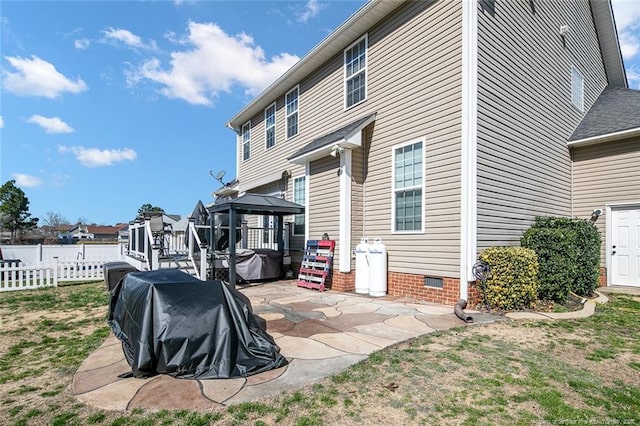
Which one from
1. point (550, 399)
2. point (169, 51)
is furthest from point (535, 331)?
point (169, 51)

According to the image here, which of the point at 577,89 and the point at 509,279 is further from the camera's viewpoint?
the point at 577,89

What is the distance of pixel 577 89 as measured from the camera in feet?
33.0

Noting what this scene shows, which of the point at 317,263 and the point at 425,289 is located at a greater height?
the point at 317,263

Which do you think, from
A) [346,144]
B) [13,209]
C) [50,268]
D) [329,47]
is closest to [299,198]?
[346,144]

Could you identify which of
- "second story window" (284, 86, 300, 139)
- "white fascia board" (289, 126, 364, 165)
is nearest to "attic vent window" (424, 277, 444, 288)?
"white fascia board" (289, 126, 364, 165)

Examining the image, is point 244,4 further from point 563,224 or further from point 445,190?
point 563,224

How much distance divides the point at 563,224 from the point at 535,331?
3.76m

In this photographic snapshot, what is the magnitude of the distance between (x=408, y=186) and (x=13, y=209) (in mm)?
46550

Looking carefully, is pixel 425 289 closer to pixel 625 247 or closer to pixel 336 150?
pixel 336 150

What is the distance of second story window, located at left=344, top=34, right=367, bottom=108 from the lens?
8680 mm

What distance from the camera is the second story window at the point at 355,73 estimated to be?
868cm

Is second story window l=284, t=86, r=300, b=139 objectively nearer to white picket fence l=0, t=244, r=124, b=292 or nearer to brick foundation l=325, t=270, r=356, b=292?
brick foundation l=325, t=270, r=356, b=292

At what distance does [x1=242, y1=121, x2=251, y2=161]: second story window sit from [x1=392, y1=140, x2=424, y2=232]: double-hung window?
8.44 m

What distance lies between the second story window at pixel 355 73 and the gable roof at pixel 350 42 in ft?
0.77
